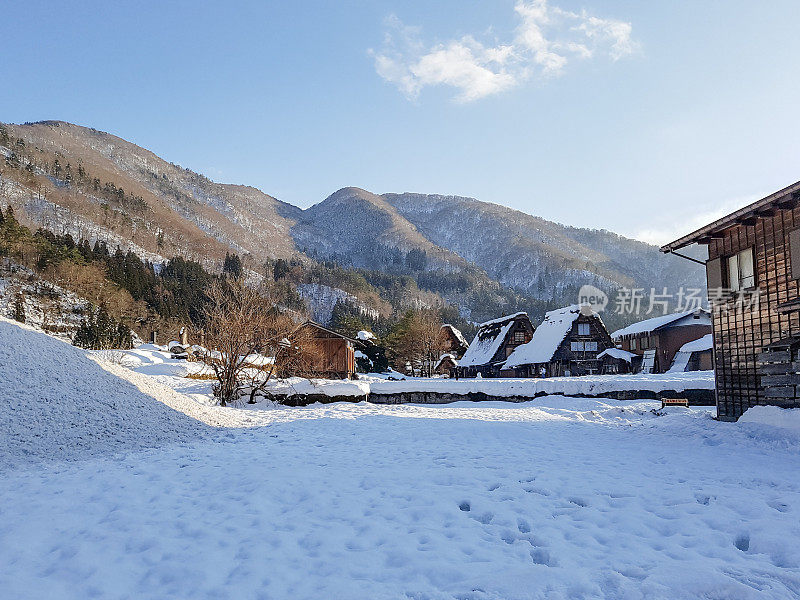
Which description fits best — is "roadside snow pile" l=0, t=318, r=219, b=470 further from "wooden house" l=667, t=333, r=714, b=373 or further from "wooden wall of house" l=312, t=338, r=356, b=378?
"wooden house" l=667, t=333, r=714, b=373

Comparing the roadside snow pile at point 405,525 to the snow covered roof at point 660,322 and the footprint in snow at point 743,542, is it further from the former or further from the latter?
the snow covered roof at point 660,322

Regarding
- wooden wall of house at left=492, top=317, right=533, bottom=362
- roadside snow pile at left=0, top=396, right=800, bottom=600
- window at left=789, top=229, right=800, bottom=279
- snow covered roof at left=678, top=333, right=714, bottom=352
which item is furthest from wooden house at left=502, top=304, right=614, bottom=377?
roadside snow pile at left=0, top=396, right=800, bottom=600

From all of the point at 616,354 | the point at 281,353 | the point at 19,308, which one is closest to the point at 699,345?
the point at 616,354

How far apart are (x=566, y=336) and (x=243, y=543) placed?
4510 centimetres

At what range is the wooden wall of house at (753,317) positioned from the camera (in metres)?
12.5

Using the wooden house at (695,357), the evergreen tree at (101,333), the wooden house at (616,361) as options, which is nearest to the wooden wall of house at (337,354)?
the evergreen tree at (101,333)

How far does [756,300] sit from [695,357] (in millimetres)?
37029

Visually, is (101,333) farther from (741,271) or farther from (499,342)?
(741,271)

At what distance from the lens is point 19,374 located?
1286 cm

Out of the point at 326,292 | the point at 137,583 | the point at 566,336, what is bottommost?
the point at 137,583

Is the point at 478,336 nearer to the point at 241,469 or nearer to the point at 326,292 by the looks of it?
the point at 241,469

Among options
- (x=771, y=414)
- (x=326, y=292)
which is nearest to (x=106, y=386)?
(x=771, y=414)

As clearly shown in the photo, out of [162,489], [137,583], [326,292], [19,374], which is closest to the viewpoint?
[137,583]

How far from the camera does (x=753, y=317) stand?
1348 cm
